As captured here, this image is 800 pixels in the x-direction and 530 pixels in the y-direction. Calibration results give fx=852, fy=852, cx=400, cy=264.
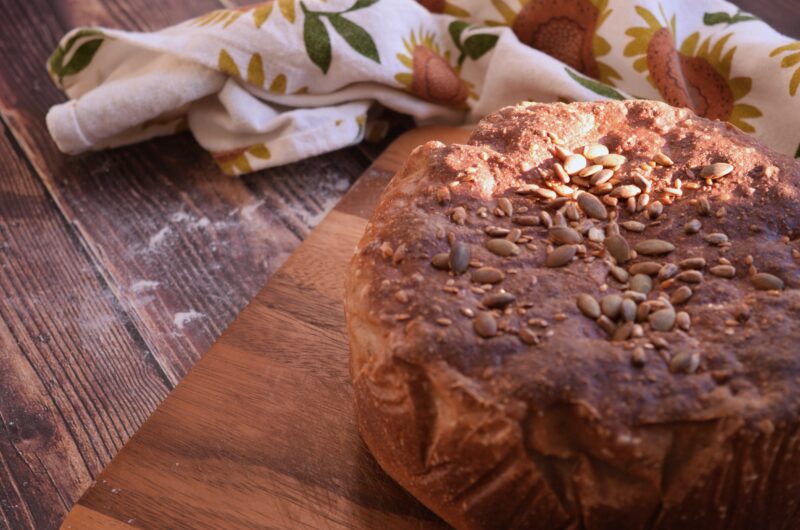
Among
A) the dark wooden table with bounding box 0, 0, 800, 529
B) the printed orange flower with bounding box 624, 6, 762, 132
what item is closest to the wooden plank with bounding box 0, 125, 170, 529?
the dark wooden table with bounding box 0, 0, 800, 529

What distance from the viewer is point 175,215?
2.02 m

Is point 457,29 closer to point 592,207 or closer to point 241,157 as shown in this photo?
point 241,157

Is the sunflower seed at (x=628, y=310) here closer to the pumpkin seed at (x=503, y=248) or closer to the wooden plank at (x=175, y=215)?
the pumpkin seed at (x=503, y=248)

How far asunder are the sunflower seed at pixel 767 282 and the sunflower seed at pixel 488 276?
1.19 feet

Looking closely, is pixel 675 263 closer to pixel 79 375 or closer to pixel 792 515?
pixel 792 515

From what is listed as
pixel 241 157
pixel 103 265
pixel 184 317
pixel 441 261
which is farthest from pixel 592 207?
pixel 103 265

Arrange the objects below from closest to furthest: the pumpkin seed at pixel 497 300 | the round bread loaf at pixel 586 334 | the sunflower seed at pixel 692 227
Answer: the round bread loaf at pixel 586 334 → the pumpkin seed at pixel 497 300 → the sunflower seed at pixel 692 227

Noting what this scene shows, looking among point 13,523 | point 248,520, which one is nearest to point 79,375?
point 13,523

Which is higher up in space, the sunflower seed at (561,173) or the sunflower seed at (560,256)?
the sunflower seed at (561,173)

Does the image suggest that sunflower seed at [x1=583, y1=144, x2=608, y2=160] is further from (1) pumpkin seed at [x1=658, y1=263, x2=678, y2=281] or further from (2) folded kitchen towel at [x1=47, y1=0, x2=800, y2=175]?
(2) folded kitchen towel at [x1=47, y1=0, x2=800, y2=175]

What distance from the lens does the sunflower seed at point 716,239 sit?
1.28 meters

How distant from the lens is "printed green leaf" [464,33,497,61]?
212 centimetres

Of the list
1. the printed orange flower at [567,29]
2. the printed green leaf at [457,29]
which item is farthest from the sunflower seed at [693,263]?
the printed green leaf at [457,29]

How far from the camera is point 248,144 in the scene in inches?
81.1
